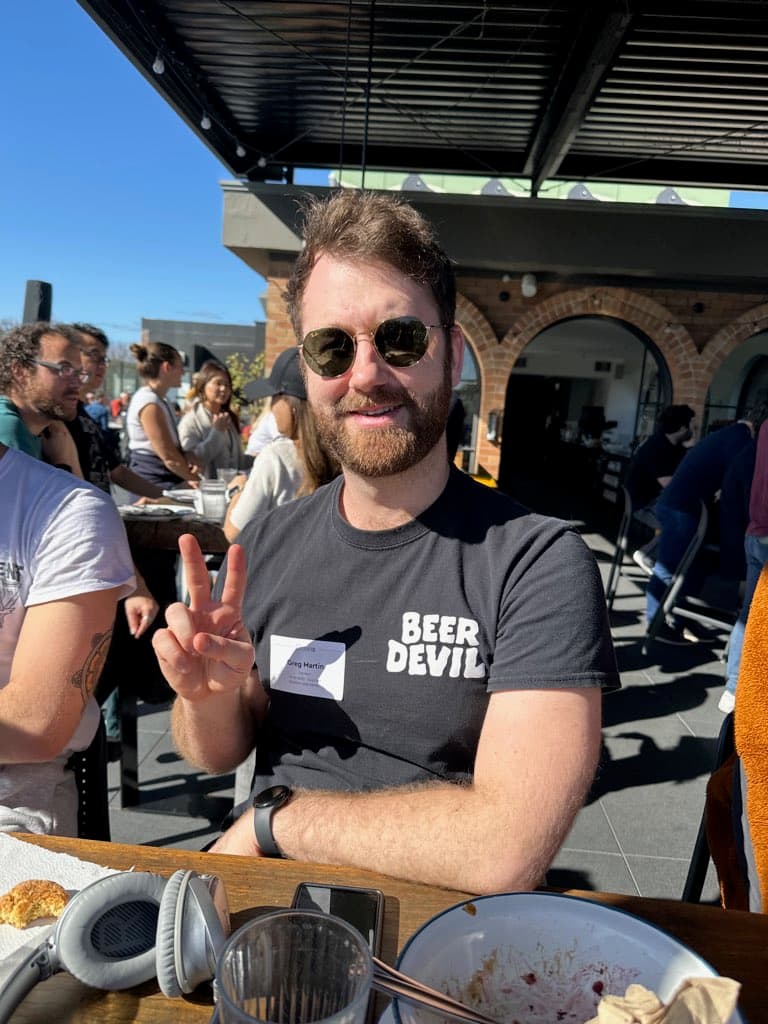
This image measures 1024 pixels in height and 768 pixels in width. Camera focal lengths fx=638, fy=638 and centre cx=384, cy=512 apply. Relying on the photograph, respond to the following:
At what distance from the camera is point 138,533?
3592mm

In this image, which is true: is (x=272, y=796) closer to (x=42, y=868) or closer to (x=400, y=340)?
(x=42, y=868)

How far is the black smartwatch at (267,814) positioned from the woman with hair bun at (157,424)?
4463 mm

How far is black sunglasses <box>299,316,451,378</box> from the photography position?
4.53ft

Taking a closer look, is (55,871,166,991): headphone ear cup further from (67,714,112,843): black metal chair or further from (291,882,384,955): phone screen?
(67,714,112,843): black metal chair

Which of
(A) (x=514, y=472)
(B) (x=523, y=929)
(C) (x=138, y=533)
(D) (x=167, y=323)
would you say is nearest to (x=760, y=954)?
(B) (x=523, y=929)

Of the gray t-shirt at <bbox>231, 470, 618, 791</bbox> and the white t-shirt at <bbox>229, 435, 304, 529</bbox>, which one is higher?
the white t-shirt at <bbox>229, 435, 304, 529</bbox>

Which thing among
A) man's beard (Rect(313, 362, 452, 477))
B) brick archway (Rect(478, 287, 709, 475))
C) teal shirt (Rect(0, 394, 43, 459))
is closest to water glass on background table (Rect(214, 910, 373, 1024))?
man's beard (Rect(313, 362, 452, 477))

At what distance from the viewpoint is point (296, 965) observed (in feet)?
2.27

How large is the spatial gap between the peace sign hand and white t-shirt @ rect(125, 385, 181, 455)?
4443 millimetres

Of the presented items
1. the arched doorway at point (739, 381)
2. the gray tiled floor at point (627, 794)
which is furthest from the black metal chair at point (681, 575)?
the arched doorway at point (739, 381)

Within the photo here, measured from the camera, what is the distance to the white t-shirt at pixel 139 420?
5.26 meters

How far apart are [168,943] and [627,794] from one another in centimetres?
291

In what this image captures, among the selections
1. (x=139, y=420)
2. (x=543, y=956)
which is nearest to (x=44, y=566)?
(x=543, y=956)

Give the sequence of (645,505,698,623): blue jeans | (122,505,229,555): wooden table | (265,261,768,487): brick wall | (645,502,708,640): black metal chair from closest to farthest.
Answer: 1. (122,505,229,555): wooden table
2. (645,502,708,640): black metal chair
3. (645,505,698,623): blue jeans
4. (265,261,768,487): brick wall
